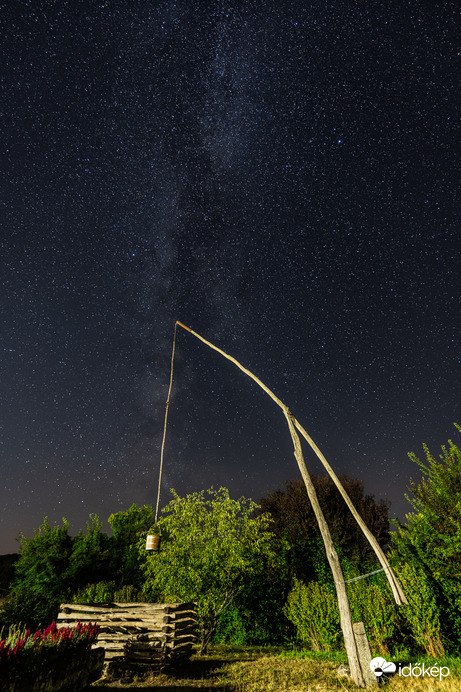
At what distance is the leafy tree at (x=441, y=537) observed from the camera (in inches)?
393

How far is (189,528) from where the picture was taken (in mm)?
13633

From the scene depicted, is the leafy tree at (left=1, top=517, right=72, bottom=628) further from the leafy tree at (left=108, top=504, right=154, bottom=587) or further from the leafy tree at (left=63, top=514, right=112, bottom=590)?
the leafy tree at (left=108, top=504, right=154, bottom=587)

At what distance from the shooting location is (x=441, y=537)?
10359 mm

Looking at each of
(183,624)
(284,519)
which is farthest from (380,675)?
(284,519)

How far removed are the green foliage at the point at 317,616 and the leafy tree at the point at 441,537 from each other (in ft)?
10.2

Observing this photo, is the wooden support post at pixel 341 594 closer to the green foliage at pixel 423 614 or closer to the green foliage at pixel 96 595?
the green foliage at pixel 423 614

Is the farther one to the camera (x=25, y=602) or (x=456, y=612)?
(x=25, y=602)

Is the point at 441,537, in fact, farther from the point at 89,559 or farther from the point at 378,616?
the point at 89,559

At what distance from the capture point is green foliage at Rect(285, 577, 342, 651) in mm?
12055

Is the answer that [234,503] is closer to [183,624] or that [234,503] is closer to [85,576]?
[183,624]

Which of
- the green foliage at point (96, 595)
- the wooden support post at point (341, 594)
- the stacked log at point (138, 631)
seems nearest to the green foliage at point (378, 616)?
the wooden support post at point (341, 594)

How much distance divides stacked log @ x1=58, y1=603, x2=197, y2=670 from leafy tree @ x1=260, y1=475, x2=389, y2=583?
10.1 metres

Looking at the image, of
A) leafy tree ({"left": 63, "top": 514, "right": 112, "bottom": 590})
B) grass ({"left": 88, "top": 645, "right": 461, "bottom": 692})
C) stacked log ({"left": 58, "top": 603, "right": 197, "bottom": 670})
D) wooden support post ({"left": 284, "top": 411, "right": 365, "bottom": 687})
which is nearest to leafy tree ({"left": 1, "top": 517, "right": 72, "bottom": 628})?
leafy tree ({"left": 63, "top": 514, "right": 112, "bottom": 590})

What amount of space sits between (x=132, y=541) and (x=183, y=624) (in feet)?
49.2
